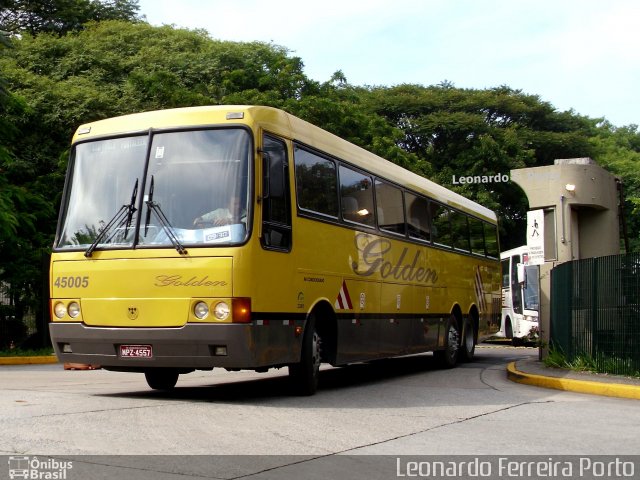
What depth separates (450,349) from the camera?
698 inches

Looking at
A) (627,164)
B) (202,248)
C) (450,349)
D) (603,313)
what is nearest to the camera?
(202,248)

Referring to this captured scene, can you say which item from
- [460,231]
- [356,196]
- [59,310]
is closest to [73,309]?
[59,310]

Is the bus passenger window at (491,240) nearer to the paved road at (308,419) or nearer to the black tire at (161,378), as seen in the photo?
the paved road at (308,419)

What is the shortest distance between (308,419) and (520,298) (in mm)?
25368

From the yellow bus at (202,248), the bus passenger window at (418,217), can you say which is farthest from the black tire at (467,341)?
the yellow bus at (202,248)

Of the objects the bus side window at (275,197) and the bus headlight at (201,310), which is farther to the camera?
the bus side window at (275,197)

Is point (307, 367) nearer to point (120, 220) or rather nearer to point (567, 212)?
point (120, 220)

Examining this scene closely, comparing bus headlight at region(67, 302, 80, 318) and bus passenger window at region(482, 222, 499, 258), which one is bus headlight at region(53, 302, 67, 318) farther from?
bus passenger window at region(482, 222, 499, 258)

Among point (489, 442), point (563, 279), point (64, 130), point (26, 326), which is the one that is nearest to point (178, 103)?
point (64, 130)

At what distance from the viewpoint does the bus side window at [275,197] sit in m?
9.85

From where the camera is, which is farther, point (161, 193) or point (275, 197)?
point (275, 197)

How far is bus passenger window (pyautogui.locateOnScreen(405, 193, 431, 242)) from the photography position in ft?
50.8

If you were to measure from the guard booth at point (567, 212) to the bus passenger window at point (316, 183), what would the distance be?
8.60 metres

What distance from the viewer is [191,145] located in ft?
32.8
